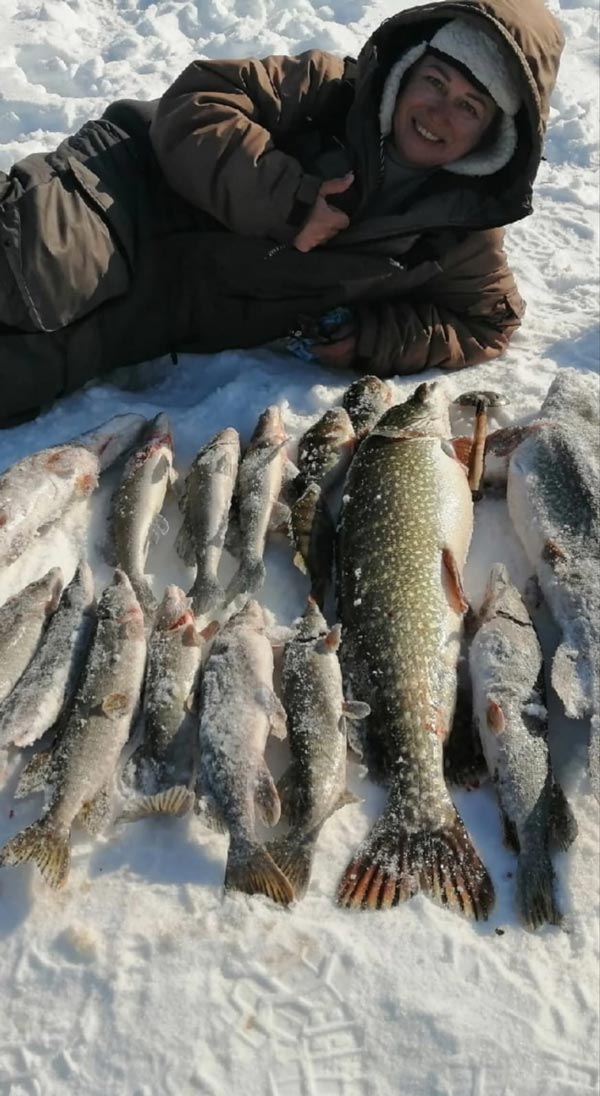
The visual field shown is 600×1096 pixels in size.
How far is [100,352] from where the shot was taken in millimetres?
4172

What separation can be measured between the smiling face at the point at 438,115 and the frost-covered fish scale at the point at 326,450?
1290 millimetres

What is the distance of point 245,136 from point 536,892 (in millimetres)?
3142

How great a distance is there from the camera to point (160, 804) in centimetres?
257

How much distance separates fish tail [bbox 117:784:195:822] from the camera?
2.57 metres

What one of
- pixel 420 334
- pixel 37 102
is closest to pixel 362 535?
pixel 420 334

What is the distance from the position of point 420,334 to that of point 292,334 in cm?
66

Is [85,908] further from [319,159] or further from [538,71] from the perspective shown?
[538,71]

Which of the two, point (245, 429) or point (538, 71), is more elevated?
point (538, 71)

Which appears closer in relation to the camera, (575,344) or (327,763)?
(327,763)

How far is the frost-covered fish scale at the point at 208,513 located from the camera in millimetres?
3266

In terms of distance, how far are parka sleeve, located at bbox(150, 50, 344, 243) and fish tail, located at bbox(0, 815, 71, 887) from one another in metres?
2.66

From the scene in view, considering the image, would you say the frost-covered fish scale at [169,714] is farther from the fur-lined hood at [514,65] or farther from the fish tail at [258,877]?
the fur-lined hood at [514,65]

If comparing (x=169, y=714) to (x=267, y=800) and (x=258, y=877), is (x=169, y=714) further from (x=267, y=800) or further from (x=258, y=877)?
(x=258, y=877)

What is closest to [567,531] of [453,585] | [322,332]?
[453,585]
